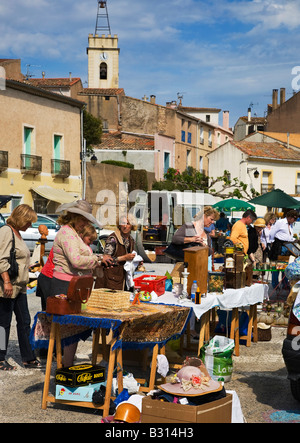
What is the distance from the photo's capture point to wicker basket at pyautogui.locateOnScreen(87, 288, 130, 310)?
18.5 ft

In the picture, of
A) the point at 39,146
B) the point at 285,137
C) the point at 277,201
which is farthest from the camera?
the point at 285,137

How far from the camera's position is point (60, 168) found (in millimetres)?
31703

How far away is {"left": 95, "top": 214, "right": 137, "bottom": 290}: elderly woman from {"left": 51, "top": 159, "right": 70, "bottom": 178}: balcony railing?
24.5 metres

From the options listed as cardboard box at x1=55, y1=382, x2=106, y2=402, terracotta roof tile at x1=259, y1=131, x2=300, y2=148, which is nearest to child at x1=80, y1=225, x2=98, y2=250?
cardboard box at x1=55, y1=382, x2=106, y2=402

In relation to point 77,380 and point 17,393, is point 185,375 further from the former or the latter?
point 17,393

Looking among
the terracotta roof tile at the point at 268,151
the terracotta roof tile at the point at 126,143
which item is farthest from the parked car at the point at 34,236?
the terracotta roof tile at the point at 268,151

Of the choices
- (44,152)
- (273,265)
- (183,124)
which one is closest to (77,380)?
(273,265)

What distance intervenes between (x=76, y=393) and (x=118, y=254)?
2146 millimetres

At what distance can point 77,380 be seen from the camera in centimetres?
545

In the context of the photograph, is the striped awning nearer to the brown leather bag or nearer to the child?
the child

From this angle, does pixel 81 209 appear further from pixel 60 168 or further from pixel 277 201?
pixel 60 168

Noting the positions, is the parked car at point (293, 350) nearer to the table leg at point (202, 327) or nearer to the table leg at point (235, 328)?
the table leg at point (202, 327)

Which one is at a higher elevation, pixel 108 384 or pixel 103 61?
pixel 103 61

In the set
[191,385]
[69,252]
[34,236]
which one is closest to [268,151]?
[34,236]
